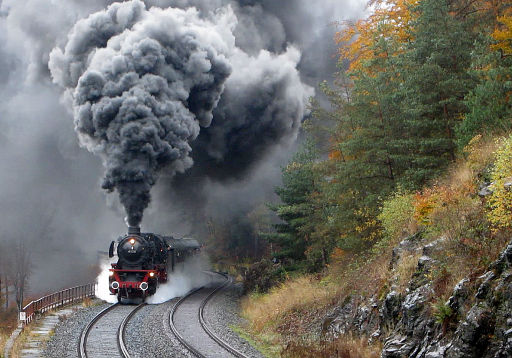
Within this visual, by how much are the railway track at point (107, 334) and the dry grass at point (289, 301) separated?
363 cm

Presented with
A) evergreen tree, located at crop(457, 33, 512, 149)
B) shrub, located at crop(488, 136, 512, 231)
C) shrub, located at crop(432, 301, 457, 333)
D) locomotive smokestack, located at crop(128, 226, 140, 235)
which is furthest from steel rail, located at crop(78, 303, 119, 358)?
evergreen tree, located at crop(457, 33, 512, 149)

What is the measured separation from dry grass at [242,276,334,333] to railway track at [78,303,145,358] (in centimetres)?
363

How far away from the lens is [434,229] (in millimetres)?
9492

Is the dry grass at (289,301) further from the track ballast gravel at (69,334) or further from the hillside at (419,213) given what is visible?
the track ballast gravel at (69,334)

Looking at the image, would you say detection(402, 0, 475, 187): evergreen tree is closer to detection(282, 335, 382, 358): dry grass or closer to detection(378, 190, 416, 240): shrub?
detection(378, 190, 416, 240): shrub

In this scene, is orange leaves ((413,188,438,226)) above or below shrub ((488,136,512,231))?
above

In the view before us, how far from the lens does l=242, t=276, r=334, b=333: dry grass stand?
13453 mm

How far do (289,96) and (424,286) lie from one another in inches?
1033

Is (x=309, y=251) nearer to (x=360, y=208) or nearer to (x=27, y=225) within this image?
(x=360, y=208)

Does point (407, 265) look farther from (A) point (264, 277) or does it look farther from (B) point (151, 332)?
(A) point (264, 277)

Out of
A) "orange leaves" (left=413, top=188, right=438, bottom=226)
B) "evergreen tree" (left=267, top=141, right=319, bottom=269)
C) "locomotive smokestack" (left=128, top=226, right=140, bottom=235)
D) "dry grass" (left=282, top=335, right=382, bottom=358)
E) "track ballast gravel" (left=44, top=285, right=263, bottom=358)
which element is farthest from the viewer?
"evergreen tree" (left=267, top=141, right=319, bottom=269)

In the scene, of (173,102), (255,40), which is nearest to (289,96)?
(255,40)

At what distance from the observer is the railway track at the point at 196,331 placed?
10703mm

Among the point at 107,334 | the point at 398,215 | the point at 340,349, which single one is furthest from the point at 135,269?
the point at 340,349
